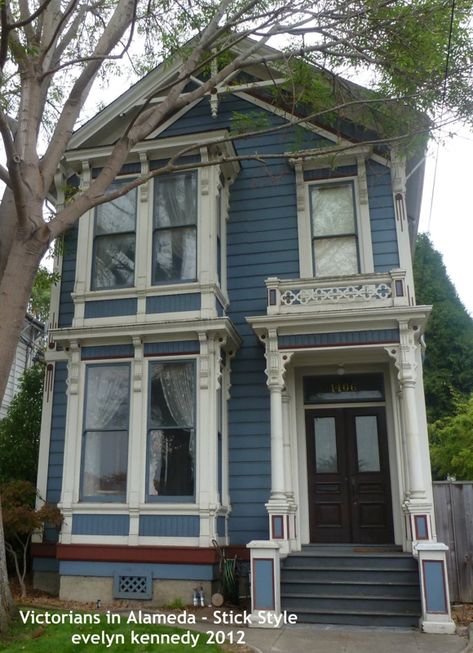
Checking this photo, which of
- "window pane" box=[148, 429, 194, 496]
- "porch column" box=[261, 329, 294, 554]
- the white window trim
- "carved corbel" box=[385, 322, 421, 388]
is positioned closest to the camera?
"porch column" box=[261, 329, 294, 554]

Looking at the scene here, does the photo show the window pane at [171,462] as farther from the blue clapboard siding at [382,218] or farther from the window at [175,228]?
the blue clapboard siding at [382,218]

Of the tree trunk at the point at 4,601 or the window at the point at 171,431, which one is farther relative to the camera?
the window at the point at 171,431

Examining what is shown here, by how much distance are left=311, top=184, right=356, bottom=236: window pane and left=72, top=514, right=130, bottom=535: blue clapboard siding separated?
558 centimetres

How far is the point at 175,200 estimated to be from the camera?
34.4ft

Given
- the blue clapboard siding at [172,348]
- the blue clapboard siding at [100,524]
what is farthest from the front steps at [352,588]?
the blue clapboard siding at [172,348]

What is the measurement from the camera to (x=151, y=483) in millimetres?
9242

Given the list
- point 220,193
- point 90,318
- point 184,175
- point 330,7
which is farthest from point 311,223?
point 90,318

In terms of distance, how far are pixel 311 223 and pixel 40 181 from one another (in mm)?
4847

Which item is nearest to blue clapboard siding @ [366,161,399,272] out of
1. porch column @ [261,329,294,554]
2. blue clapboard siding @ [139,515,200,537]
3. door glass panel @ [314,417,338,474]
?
porch column @ [261,329,294,554]

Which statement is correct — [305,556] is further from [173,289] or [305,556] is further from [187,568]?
[173,289]

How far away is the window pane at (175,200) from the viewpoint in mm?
10367

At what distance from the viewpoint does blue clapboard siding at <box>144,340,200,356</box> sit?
9531mm

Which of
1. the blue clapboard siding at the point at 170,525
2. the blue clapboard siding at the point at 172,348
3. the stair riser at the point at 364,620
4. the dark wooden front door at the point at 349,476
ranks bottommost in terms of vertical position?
the stair riser at the point at 364,620

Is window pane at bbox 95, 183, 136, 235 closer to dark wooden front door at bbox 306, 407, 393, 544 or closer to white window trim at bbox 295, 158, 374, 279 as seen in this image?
white window trim at bbox 295, 158, 374, 279
